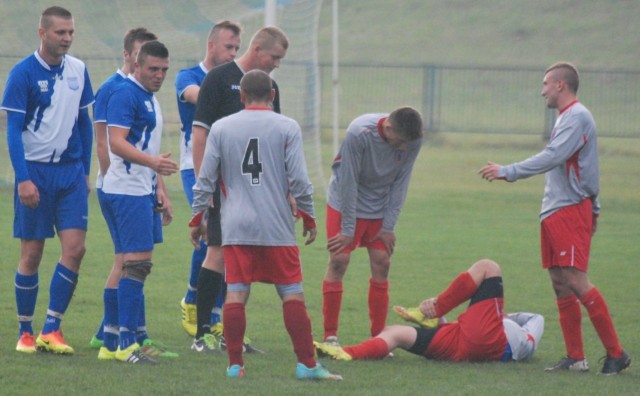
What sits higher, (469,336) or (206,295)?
(206,295)

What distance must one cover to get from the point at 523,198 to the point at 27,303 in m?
14.3

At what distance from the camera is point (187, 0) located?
21.2 metres

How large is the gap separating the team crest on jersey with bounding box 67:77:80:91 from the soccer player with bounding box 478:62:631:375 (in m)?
2.73

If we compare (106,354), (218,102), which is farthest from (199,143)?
(106,354)

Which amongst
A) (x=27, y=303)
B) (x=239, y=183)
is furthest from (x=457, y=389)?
(x=27, y=303)

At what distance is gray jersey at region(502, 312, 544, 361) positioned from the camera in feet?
28.0

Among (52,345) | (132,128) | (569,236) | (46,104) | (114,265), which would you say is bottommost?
(52,345)

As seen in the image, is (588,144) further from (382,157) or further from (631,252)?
(631,252)

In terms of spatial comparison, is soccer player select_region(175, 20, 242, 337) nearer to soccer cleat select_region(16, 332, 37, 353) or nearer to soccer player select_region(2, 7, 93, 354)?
soccer player select_region(2, 7, 93, 354)

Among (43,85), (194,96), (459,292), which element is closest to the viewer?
(43,85)

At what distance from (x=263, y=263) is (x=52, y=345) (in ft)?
5.25

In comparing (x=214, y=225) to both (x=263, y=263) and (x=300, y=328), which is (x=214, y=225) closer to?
(x=263, y=263)

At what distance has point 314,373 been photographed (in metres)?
7.48

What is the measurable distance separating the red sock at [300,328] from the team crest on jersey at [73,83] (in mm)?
2172
